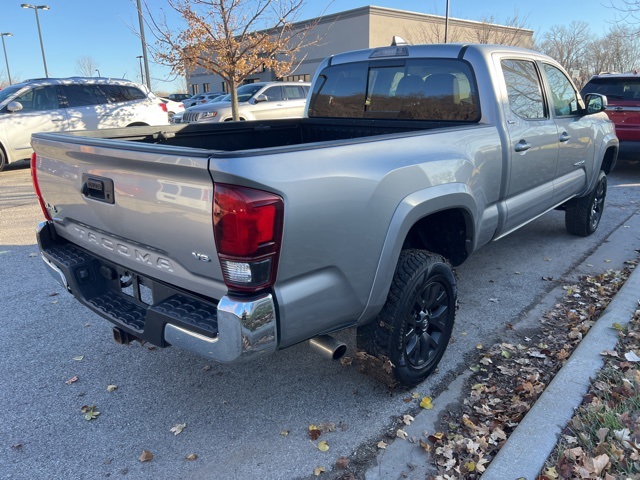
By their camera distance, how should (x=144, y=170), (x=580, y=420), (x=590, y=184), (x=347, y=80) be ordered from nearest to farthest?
(x=144, y=170), (x=580, y=420), (x=347, y=80), (x=590, y=184)

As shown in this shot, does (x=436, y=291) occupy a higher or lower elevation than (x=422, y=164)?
lower

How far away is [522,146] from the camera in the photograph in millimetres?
3846

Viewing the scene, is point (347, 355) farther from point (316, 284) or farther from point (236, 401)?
point (316, 284)

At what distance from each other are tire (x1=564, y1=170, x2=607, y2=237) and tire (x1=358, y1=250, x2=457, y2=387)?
3.39 m

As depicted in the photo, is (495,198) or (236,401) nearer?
(236,401)

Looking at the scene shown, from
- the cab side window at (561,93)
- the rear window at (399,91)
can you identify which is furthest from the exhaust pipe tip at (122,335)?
the cab side window at (561,93)

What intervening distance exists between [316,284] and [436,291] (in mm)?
1073

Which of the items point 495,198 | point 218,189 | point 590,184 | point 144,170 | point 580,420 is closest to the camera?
point 218,189

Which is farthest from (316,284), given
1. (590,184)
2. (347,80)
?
(590,184)

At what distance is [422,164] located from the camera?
2793mm

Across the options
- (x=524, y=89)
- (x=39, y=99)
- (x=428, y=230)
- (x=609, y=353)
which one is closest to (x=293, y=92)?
(x=39, y=99)

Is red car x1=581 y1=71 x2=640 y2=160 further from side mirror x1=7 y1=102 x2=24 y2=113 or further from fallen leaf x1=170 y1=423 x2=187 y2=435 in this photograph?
side mirror x1=7 y1=102 x2=24 y2=113

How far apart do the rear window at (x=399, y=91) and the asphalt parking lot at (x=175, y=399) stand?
1.66 meters

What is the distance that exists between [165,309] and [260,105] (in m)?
12.3
